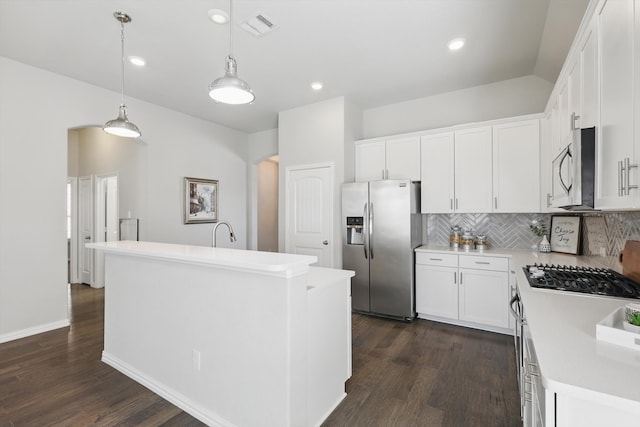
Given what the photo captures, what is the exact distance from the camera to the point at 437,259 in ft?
11.7

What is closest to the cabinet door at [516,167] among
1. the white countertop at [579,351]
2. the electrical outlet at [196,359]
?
the white countertop at [579,351]

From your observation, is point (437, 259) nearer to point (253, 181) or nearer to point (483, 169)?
point (483, 169)

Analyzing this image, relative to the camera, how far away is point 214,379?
1896 mm

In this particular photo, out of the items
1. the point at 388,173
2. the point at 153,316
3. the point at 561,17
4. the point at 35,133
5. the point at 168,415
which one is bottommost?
the point at 168,415

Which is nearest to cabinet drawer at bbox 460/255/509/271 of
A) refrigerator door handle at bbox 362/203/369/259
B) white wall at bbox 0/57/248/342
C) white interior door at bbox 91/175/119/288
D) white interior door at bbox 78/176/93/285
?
refrigerator door handle at bbox 362/203/369/259

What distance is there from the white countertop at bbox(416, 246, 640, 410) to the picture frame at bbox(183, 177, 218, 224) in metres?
4.59

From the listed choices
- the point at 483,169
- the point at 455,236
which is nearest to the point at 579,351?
the point at 483,169

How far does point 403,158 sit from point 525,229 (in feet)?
5.55

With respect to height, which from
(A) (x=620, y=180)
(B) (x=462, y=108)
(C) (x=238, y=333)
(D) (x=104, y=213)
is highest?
(B) (x=462, y=108)

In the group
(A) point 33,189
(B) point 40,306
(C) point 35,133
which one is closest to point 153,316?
(B) point 40,306

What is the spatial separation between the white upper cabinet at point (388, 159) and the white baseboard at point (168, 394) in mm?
3241

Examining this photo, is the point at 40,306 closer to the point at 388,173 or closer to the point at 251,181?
the point at 251,181

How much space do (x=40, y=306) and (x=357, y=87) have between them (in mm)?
4528

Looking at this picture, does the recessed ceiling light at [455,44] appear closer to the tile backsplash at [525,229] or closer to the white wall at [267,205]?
the tile backsplash at [525,229]
